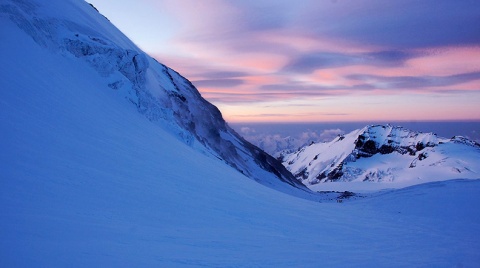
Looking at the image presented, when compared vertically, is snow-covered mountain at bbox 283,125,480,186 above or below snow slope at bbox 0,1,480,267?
below

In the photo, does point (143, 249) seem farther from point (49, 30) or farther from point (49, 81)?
point (49, 30)

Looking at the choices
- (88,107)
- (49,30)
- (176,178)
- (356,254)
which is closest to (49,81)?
(88,107)

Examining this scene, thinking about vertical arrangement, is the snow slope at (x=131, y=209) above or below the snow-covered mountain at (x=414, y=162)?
above

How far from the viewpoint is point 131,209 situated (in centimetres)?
736

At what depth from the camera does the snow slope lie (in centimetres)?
539

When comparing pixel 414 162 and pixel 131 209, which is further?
pixel 414 162

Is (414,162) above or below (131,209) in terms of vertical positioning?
below

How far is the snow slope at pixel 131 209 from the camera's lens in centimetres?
539

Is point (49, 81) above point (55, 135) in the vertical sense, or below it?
above

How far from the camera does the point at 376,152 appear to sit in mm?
198750

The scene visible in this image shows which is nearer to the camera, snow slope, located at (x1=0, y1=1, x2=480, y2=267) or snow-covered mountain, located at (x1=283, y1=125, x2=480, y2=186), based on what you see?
snow slope, located at (x1=0, y1=1, x2=480, y2=267)

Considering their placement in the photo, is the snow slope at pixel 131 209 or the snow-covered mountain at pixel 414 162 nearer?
the snow slope at pixel 131 209

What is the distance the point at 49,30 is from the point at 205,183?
11.4 meters

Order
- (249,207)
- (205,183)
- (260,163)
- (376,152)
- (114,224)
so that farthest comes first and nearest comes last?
(376,152) → (260,163) → (205,183) → (249,207) → (114,224)
